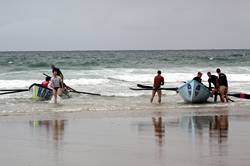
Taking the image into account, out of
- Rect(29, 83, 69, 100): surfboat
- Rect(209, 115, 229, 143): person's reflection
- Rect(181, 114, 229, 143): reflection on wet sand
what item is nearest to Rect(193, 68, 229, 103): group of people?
Rect(181, 114, 229, 143): reflection on wet sand

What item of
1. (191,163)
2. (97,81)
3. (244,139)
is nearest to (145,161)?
(191,163)

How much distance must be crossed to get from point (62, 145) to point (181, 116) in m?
5.88

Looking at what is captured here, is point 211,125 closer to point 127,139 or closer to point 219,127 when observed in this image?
point 219,127

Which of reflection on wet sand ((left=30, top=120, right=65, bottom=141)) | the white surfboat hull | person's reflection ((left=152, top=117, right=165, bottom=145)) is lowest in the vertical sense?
reflection on wet sand ((left=30, top=120, right=65, bottom=141))

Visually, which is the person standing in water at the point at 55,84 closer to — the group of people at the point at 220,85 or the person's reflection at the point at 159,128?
the group of people at the point at 220,85

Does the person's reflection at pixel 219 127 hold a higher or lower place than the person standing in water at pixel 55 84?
lower

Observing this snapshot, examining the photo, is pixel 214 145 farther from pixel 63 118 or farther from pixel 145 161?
pixel 63 118

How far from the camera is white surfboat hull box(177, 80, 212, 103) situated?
787 inches

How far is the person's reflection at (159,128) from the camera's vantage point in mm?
11539

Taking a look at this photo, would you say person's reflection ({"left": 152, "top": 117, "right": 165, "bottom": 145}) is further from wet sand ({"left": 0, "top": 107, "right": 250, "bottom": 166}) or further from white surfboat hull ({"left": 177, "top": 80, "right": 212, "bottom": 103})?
white surfboat hull ({"left": 177, "top": 80, "right": 212, "bottom": 103})

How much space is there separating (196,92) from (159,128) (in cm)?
695

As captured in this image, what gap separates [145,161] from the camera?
30.5 feet

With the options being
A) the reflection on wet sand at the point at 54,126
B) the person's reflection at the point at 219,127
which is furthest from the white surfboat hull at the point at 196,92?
the reflection on wet sand at the point at 54,126

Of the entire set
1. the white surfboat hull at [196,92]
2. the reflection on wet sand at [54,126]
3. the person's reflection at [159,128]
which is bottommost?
the reflection on wet sand at [54,126]
